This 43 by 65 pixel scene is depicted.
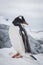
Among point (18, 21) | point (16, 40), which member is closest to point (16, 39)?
point (16, 40)

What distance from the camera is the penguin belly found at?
1.15 meters

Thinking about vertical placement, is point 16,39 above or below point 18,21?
below

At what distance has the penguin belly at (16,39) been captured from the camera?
1.15m

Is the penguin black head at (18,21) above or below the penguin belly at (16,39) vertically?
above

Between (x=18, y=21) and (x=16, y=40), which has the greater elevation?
(x=18, y=21)

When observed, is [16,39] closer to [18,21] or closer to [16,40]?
[16,40]

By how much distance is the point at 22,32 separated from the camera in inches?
46.1

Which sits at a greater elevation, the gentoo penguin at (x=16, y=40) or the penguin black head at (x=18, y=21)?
the penguin black head at (x=18, y=21)

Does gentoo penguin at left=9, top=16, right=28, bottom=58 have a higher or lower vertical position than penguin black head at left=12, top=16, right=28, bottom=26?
lower

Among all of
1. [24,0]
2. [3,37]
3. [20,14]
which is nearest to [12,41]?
[3,37]

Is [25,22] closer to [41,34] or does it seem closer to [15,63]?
[41,34]

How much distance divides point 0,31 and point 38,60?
0.31 m

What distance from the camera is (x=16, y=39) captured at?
45.5 inches

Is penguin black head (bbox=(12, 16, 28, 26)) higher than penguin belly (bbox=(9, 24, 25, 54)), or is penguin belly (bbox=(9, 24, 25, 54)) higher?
penguin black head (bbox=(12, 16, 28, 26))
